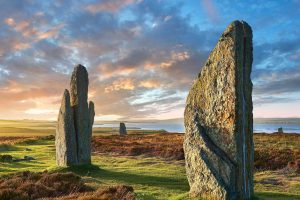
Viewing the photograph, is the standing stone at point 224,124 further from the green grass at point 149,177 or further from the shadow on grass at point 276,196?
the shadow on grass at point 276,196

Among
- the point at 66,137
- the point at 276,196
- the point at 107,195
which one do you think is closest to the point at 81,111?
the point at 66,137

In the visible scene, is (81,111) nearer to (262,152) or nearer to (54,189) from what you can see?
(54,189)

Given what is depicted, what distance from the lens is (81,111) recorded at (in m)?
28.3

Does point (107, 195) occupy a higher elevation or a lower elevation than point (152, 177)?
higher

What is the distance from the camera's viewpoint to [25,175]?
68.9 feet

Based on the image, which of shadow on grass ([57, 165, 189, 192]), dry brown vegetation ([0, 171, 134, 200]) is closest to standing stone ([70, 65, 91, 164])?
shadow on grass ([57, 165, 189, 192])

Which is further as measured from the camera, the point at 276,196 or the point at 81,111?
the point at 81,111

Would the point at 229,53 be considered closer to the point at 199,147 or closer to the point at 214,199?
the point at 199,147

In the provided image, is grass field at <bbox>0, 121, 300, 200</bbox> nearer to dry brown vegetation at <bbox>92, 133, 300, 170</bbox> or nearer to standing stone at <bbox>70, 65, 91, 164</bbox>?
standing stone at <bbox>70, 65, 91, 164</bbox>

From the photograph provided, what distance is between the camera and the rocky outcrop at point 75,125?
2730cm

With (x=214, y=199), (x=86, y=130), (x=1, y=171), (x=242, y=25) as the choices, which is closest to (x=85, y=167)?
(x=86, y=130)

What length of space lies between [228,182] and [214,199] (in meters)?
0.85

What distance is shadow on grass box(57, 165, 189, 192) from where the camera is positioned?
21.8m

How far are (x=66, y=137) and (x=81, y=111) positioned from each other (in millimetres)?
2294
